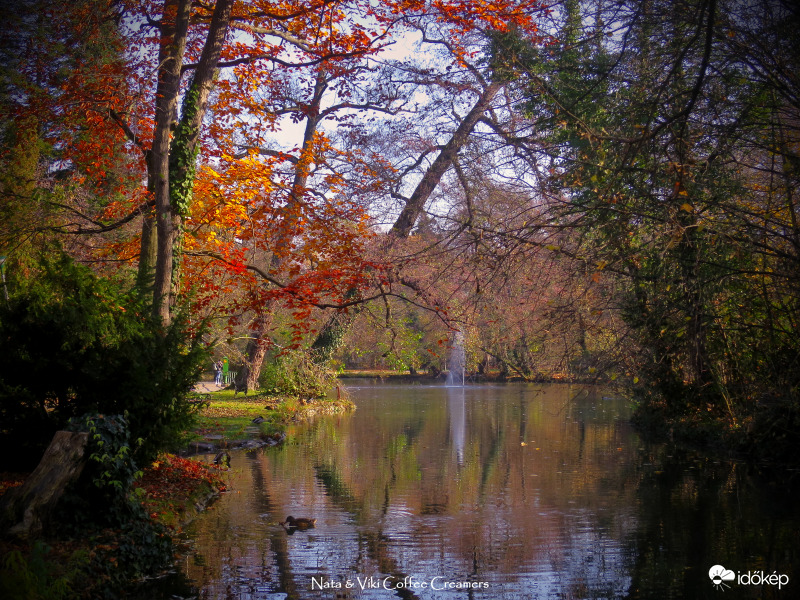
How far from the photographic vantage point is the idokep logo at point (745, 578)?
557cm

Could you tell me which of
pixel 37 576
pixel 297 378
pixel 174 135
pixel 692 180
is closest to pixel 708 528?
pixel 692 180

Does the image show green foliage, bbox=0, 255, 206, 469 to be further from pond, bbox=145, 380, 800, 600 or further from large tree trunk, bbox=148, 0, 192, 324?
large tree trunk, bbox=148, 0, 192, 324

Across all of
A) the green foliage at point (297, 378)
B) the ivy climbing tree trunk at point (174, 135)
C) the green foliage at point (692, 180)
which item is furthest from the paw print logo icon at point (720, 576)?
the green foliage at point (297, 378)

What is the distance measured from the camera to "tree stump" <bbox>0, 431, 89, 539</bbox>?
5430 millimetres

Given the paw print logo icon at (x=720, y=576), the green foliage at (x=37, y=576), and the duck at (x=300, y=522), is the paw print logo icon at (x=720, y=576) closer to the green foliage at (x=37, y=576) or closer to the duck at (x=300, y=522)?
the duck at (x=300, y=522)

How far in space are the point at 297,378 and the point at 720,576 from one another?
655 inches

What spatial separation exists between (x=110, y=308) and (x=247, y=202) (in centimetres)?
501

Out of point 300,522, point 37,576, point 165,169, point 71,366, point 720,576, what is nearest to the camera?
point 37,576

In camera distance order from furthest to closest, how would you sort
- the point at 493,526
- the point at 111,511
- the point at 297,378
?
the point at 297,378, the point at 493,526, the point at 111,511

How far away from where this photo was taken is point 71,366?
7.16 m

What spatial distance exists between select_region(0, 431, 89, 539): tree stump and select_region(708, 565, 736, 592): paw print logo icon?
5381 millimetres

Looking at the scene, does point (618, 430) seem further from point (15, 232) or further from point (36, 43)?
point (36, 43)

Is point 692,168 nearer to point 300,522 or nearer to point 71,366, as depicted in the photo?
point 300,522

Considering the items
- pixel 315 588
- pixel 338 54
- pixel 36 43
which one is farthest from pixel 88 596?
pixel 36 43
